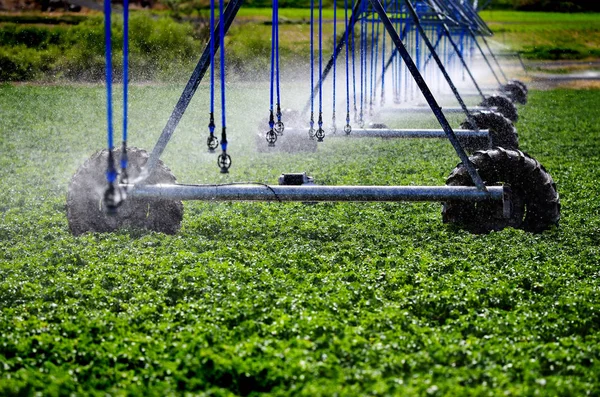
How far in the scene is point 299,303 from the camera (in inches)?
290

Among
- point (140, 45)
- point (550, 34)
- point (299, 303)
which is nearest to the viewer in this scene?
point (299, 303)

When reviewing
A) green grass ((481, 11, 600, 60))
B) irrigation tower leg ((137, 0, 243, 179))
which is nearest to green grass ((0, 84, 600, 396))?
irrigation tower leg ((137, 0, 243, 179))

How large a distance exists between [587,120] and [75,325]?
20264 millimetres

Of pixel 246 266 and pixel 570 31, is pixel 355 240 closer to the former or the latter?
pixel 246 266

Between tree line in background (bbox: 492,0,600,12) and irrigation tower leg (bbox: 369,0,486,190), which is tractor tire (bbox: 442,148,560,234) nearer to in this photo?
irrigation tower leg (bbox: 369,0,486,190)

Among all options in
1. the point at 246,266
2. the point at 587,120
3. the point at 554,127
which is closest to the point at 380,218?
the point at 246,266

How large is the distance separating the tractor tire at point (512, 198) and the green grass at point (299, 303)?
1.01 ft

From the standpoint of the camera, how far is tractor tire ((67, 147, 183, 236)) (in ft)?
32.1

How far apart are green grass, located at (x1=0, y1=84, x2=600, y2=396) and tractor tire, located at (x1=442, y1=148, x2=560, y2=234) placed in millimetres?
308

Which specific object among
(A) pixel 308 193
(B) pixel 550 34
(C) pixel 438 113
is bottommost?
(A) pixel 308 193

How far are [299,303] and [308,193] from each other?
228 centimetres

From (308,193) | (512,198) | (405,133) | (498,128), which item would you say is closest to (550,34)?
(498,128)

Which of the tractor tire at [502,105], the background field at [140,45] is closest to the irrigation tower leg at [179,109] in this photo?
the tractor tire at [502,105]

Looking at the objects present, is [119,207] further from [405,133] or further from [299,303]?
[405,133]
